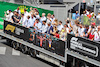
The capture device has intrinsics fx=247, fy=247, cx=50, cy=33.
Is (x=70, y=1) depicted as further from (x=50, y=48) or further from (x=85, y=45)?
(x=85, y=45)

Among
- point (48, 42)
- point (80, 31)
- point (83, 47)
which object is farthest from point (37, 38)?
point (83, 47)

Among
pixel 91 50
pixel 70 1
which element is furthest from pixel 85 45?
pixel 70 1

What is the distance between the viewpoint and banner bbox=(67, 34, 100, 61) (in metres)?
12.0

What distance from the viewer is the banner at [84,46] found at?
39.4 feet

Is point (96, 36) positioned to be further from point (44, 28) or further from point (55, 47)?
point (44, 28)

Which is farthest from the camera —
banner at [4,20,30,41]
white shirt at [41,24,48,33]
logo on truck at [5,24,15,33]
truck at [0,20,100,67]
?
logo on truck at [5,24,15,33]

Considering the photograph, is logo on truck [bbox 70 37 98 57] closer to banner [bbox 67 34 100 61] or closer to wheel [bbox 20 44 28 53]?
banner [bbox 67 34 100 61]

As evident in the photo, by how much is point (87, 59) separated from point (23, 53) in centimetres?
609

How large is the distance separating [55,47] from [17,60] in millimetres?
2895

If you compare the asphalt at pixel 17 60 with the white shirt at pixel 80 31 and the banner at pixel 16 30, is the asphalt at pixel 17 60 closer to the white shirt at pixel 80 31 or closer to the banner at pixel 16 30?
the banner at pixel 16 30

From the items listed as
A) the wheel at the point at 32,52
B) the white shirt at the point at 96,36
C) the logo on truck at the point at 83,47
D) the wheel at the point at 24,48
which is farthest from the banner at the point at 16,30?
the white shirt at the point at 96,36

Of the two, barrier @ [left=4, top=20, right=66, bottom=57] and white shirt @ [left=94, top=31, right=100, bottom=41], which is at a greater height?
white shirt @ [left=94, top=31, right=100, bottom=41]

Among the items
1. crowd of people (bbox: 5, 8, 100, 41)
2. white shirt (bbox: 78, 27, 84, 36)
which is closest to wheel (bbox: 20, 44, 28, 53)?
A: crowd of people (bbox: 5, 8, 100, 41)

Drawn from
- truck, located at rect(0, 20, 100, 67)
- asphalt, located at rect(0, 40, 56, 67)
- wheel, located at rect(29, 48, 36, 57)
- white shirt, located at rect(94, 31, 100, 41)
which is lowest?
asphalt, located at rect(0, 40, 56, 67)
